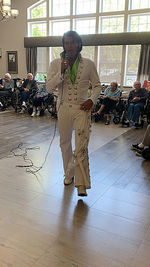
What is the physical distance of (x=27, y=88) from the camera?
24.5ft

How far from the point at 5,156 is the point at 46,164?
2.16 ft

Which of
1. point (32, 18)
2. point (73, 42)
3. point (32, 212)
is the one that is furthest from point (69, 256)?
point (32, 18)

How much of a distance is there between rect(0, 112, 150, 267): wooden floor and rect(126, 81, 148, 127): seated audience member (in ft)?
7.80

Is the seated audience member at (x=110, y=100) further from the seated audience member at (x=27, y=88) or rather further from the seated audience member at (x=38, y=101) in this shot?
the seated audience member at (x=27, y=88)

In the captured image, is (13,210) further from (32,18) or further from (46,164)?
(32,18)

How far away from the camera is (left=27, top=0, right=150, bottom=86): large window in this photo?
7539 millimetres

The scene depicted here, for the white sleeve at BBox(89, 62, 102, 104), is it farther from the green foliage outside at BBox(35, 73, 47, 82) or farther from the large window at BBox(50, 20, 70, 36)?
the green foliage outside at BBox(35, 73, 47, 82)

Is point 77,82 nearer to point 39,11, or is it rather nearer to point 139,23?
point 139,23

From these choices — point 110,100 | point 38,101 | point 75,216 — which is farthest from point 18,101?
point 75,216

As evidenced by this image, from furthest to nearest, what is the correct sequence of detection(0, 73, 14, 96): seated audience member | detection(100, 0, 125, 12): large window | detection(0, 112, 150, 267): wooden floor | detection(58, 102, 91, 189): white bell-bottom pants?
detection(0, 73, 14, 96): seated audience member < detection(100, 0, 125, 12): large window < detection(58, 102, 91, 189): white bell-bottom pants < detection(0, 112, 150, 267): wooden floor

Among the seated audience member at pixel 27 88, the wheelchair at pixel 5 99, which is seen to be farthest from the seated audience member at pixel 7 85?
the seated audience member at pixel 27 88

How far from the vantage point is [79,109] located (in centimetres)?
219

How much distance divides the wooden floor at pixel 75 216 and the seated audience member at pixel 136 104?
238cm

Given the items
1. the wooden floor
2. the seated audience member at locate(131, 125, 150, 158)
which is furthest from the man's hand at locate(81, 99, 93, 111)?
the seated audience member at locate(131, 125, 150, 158)
